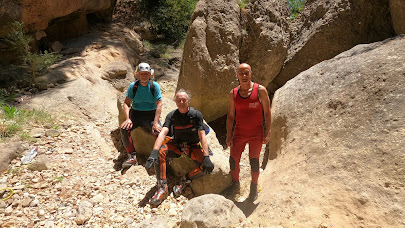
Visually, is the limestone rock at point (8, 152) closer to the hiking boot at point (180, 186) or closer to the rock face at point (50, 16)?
the hiking boot at point (180, 186)

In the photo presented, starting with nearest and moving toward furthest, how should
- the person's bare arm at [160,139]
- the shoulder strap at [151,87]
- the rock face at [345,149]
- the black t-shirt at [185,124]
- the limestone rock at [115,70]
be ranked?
the rock face at [345,149], the person's bare arm at [160,139], the black t-shirt at [185,124], the shoulder strap at [151,87], the limestone rock at [115,70]

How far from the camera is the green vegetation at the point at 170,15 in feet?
42.1

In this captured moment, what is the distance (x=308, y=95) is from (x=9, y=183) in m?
4.35

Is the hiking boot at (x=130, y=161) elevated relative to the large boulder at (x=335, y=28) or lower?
lower

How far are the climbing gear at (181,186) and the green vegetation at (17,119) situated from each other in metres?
2.68

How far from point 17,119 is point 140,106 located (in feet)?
7.68

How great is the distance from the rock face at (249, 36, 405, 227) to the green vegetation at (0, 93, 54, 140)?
13.3 ft

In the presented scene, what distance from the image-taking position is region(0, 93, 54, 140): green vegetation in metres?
4.19

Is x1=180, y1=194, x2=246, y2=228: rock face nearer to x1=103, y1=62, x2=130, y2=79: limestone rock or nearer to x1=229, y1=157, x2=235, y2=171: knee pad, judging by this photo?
x1=229, y1=157, x2=235, y2=171: knee pad

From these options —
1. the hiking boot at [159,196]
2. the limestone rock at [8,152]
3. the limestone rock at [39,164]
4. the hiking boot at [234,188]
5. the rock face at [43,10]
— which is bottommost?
the hiking boot at [234,188]

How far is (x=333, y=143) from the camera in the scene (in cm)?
293

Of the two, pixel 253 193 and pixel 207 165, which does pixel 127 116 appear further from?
pixel 253 193

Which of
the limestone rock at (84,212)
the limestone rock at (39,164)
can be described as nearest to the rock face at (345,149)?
the limestone rock at (84,212)

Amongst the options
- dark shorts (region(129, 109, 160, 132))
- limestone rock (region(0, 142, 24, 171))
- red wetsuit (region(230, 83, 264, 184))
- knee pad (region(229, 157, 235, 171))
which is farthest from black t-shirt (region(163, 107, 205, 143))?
limestone rock (region(0, 142, 24, 171))
